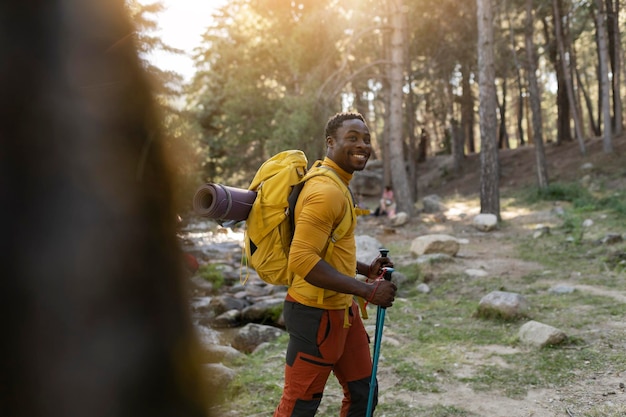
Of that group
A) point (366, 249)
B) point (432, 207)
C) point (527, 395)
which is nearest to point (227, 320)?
point (366, 249)

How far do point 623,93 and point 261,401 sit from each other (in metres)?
40.8

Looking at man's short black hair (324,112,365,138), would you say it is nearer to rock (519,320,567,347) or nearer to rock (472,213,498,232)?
rock (519,320,567,347)

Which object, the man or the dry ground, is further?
the dry ground

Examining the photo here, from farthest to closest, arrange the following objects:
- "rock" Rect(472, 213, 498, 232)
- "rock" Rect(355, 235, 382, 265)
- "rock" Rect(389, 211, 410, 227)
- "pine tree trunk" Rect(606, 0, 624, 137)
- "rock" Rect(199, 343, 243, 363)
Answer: "pine tree trunk" Rect(606, 0, 624, 137) < "rock" Rect(389, 211, 410, 227) < "rock" Rect(472, 213, 498, 232) < "rock" Rect(355, 235, 382, 265) < "rock" Rect(199, 343, 243, 363)

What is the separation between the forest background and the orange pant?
43.7 ft

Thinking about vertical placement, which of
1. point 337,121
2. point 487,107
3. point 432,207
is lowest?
point 432,207

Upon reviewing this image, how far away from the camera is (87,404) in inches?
101

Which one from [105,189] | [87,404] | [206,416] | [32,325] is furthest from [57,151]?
[206,416]

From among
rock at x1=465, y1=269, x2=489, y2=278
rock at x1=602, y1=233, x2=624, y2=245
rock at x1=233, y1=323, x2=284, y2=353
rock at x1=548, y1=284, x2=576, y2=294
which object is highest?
rock at x1=602, y1=233, x2=624, y2=245

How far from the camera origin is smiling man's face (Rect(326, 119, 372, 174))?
3.04 m

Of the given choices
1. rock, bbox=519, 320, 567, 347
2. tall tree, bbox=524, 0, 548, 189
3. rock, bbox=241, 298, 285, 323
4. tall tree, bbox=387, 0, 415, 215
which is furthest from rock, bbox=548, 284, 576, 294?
tall tree, bbox=524, 0, 548, 189

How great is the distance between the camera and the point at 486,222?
46.9ft

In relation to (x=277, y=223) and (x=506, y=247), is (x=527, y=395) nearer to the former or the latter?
(x=277, y=223)

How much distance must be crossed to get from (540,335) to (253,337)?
3.56 meters
